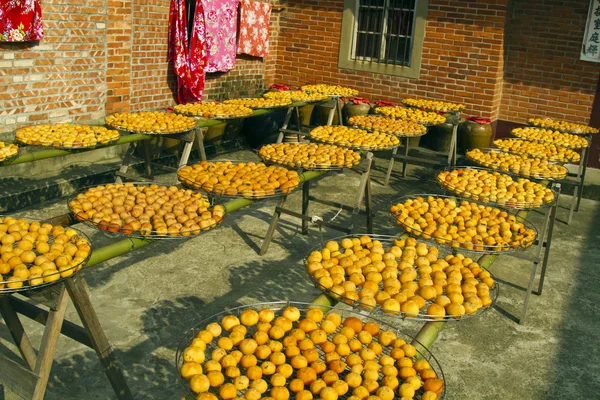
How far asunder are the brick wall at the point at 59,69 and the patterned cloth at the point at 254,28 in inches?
139

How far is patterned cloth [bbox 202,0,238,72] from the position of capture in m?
11.2

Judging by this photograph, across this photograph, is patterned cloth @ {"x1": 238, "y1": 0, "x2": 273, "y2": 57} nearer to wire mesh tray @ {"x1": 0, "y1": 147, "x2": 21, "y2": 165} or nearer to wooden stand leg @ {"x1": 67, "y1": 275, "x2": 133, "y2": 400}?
wire mesh tray @ {"x1": 0, "y1": 147, "x2": 21, "y2": 165}

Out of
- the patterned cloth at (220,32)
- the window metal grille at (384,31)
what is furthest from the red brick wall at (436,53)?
the patterned cloth at (220,32)

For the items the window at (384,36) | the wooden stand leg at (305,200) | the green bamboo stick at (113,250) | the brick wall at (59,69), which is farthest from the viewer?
the window at (384,36)

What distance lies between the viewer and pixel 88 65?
920 centimetres

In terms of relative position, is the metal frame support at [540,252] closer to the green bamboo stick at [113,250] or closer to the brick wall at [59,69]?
the green bamboo stick at [113,250]

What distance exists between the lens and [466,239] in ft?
15.8

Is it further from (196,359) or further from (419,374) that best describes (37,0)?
(419,374)

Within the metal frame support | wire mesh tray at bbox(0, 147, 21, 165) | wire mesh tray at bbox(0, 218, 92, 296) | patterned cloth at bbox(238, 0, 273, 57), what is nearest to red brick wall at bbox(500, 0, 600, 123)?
patterned cloth at bbox(238, 0, 273, 57)

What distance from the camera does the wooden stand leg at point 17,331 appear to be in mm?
4316

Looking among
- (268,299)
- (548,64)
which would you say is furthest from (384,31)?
(268,299)

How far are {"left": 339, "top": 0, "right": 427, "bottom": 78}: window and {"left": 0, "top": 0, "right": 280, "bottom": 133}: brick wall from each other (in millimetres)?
3816

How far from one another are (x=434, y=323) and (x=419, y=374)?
68 cm

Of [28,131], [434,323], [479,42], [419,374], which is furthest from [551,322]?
[479,42]
